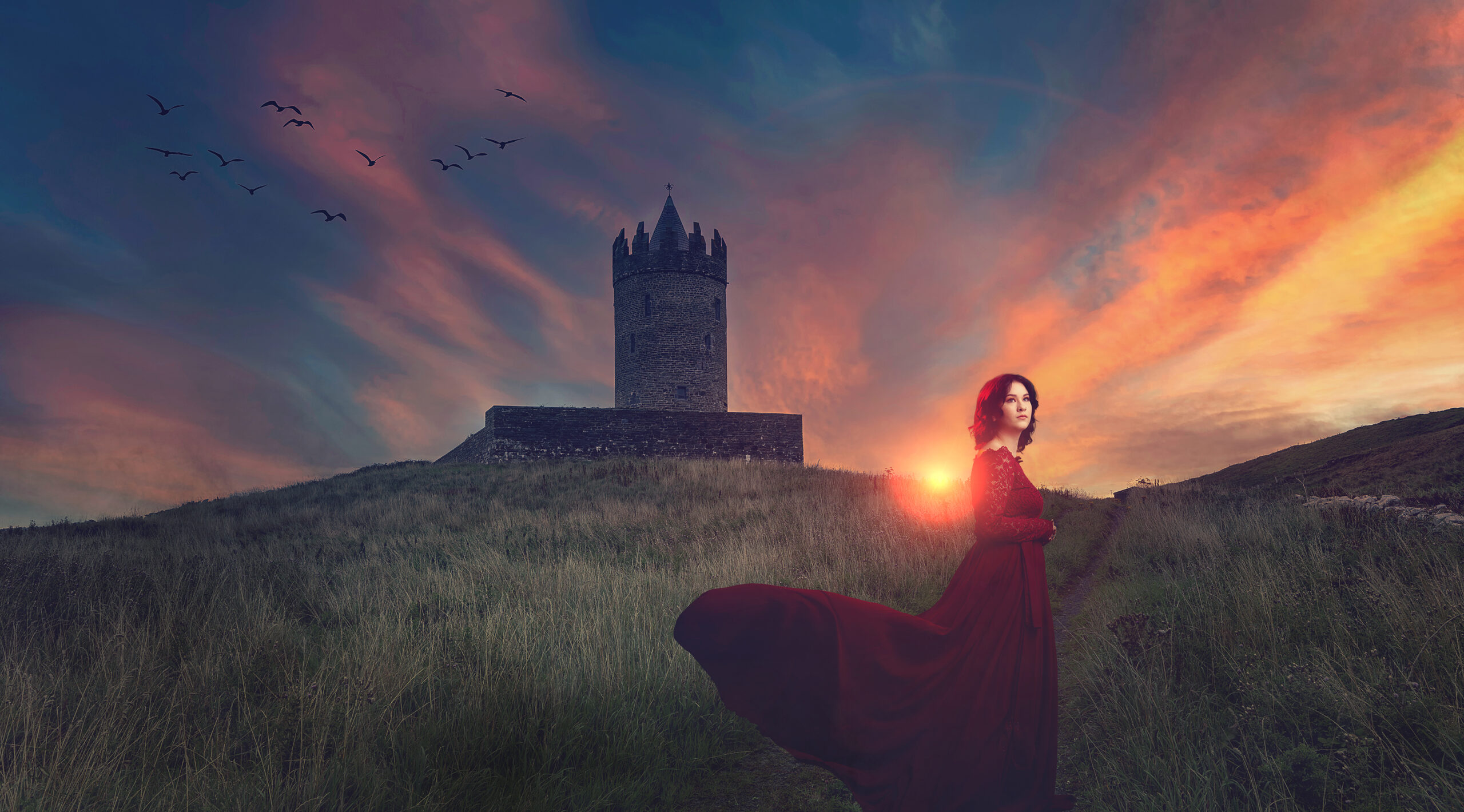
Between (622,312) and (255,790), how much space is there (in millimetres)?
30924

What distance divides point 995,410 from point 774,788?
2293 millimetres

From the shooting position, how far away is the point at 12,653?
14.2 feet

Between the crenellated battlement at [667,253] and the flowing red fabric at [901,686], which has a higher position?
the crenellated battlement at [667,253]

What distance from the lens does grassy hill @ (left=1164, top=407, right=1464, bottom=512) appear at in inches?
354

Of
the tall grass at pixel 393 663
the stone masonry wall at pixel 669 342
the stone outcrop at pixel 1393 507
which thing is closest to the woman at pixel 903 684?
the tall grass at pixel 393 663

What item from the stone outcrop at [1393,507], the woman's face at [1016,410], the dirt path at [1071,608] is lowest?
the dirt path at [1071,608]

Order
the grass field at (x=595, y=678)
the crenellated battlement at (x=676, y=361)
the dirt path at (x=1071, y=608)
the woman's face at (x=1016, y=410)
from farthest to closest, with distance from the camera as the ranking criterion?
1. the crenellated battlement at (x=676, y=361)
2. the dirt path at (x=1071, y=608)
3. the woman's face at (x=1016, y=410)
4. the grass field at (x=595, y=678)

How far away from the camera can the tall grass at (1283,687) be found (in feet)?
8.86

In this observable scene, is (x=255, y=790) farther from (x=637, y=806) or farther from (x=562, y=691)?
(x=637, y=806)

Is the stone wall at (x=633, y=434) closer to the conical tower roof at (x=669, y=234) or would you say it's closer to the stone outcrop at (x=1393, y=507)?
the conical tower roof at (x=669, y=234)

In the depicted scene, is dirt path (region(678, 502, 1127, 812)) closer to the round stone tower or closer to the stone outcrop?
the stone outcrop

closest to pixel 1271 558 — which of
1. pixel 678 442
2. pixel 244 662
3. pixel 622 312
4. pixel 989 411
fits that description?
pixel 989 411

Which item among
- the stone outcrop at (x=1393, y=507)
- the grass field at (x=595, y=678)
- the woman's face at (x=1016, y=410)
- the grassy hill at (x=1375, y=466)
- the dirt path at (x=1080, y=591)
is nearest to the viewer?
the grass field at (x=595, y=678)

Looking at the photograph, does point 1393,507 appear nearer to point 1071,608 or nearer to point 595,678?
point 1071,608
